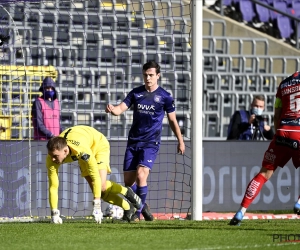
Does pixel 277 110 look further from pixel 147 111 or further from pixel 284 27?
pixel 284 27

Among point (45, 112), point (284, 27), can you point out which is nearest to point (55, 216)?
point (45, 112)

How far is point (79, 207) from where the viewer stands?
45.0 feet

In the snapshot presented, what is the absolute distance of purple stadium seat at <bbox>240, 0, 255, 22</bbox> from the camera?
896 inches

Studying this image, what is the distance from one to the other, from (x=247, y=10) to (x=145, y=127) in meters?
12.2

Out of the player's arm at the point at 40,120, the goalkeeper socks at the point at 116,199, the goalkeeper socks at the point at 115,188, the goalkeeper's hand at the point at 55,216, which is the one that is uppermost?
the player's arm at the point at 40,120

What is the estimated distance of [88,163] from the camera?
1022 cm

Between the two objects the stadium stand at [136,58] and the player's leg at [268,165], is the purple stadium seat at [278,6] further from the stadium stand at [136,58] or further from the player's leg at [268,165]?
the player's leg at [268,165]

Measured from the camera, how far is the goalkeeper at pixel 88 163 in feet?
32.5

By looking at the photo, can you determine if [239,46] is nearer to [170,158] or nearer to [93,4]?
[93,4]

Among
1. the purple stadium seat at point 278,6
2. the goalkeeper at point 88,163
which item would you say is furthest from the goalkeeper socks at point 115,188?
the purple stadium seat at point 278,6

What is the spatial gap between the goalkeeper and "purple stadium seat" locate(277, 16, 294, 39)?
12.8 metres

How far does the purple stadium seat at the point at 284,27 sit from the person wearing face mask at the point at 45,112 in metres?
10.6

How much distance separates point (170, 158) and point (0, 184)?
296 cm

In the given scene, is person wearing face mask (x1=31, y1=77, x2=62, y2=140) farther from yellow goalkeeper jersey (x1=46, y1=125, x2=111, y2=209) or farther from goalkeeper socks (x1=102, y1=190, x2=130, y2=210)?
yellow goalkeeper jersey (x1=46, y1=125, x2=111, y2=209)
